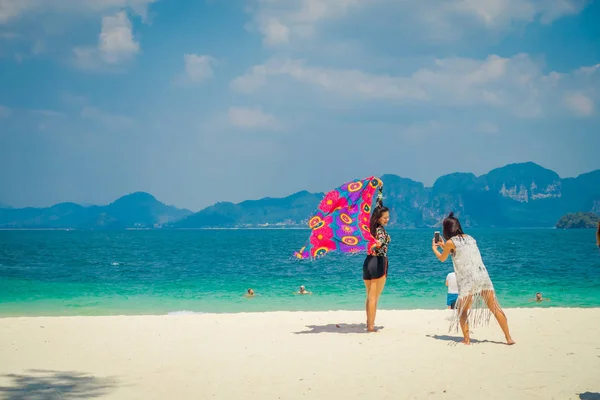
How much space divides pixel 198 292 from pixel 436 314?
50.3 feet

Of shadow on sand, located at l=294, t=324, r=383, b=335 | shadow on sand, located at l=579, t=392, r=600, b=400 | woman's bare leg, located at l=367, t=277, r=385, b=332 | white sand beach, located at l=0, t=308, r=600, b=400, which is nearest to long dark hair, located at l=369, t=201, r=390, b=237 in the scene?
woman's bare leg, located at l=367, t=277, r=385, b=332

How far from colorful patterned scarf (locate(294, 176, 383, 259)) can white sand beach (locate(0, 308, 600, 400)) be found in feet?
5.25

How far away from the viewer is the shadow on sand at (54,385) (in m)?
6.44

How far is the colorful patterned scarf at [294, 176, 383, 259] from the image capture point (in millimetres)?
9969

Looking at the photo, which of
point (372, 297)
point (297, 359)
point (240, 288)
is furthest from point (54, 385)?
point (240, 288)

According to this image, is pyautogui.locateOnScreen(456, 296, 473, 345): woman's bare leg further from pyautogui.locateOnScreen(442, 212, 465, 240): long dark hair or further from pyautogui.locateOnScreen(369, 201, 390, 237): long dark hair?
pyautogui.locateOnScreen(369, 201, 390, 237): long dark hair

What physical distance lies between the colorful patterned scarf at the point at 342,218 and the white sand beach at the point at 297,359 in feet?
5.25

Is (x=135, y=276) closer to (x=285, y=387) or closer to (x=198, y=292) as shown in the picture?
(x=198, y=292)

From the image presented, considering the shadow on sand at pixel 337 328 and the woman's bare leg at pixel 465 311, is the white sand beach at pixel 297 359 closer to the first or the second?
the shadow on sand at pixel 337 328

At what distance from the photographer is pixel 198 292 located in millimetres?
26047

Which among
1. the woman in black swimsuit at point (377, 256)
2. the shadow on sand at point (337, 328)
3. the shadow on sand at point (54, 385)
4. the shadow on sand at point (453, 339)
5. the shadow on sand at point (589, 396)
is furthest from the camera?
the shadow on sand at point (337, 328)

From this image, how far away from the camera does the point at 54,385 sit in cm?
691

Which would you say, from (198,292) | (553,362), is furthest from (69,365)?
(198,292)

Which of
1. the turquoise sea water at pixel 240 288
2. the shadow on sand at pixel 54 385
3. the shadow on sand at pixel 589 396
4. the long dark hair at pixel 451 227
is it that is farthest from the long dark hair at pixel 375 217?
the turquoise sea water at pixel 240 288
